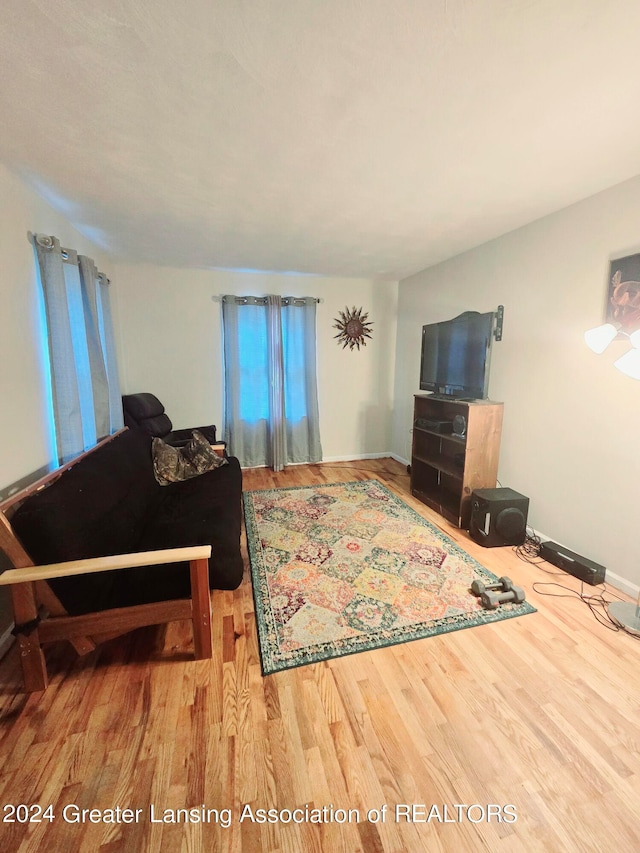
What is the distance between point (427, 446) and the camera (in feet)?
11.3

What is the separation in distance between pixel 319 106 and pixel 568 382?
7.13 feet

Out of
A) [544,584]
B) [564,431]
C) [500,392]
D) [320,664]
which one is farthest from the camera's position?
[500,392]

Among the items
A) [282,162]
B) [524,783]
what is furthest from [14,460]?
[524,783]

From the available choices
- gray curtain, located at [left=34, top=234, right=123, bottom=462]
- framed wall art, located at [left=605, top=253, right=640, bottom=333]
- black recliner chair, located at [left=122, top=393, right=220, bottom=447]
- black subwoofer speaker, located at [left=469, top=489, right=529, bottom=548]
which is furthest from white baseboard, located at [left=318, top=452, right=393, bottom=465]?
framed wall art, located at [left=605, top=253, right=640, bottom=333]

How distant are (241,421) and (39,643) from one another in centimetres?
294

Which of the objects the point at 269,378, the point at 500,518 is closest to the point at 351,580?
the point at 500,518

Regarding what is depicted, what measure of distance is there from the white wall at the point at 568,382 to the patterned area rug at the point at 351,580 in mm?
754

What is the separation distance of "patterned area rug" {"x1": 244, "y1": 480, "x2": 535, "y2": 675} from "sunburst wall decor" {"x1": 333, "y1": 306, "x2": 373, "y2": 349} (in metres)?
2.22

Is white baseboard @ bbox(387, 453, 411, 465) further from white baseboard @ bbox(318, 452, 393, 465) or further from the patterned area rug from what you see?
the patterned area rug

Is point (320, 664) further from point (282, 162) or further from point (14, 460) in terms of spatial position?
point (282, 162)

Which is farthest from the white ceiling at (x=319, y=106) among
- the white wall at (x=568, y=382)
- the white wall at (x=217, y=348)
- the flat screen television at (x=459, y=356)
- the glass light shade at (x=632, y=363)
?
the white wall at (x=217, y=348)

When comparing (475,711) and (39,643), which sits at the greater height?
(39,643)

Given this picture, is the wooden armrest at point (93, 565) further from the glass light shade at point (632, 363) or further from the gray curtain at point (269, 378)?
the gray curtain at point (269, 378)

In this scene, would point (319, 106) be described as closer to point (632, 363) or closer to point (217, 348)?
point (632, 363)
